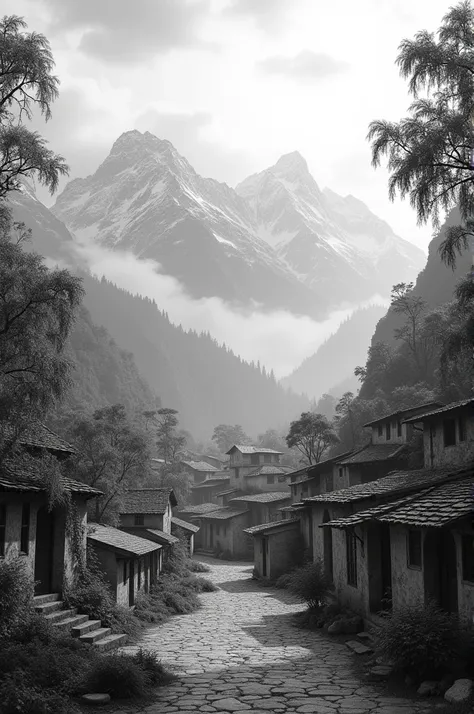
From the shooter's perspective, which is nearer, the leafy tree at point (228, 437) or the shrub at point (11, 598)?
the shrub at point (11, 598)

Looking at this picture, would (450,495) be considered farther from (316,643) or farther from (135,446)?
(135,446)

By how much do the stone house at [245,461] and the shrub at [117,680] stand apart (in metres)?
70.3

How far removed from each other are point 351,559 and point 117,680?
523 inches

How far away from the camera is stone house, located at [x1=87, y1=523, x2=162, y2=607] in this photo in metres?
25.5

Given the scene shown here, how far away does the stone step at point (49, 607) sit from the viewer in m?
19.3

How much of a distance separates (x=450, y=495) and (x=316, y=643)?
7.36 m

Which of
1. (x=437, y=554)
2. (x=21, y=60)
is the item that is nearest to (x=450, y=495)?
(x=437, y=554)

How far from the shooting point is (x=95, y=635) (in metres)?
19.5

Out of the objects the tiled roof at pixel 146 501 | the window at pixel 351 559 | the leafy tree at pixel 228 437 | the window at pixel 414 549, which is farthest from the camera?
the leafy tree at pixel 228 437

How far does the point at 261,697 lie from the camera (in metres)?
13.0

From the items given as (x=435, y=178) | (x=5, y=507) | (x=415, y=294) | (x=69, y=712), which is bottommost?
(x=69, y=712)

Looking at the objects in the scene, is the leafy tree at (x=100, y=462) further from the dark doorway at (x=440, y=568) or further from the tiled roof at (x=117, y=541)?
the dark doorway at (x=440, y=568)

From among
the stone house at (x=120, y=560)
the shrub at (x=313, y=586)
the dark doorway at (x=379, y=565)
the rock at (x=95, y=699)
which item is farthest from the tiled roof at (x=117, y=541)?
the rock at (x=95, y=699)

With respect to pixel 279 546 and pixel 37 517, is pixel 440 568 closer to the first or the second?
pixel 37 517
